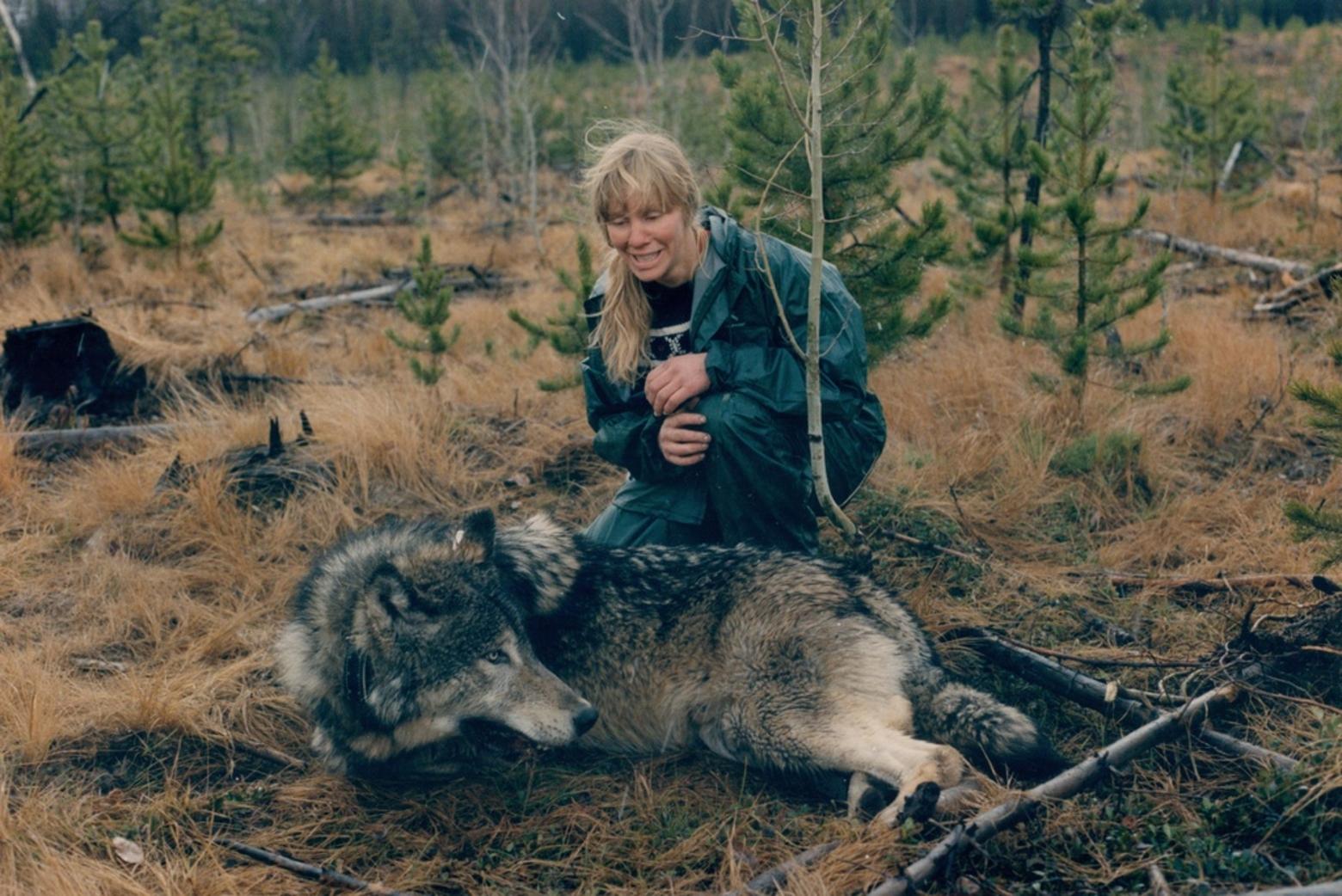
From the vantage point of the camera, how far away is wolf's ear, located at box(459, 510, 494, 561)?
3.46 metres

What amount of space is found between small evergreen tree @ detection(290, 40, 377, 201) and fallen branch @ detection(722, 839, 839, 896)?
20.8 metres

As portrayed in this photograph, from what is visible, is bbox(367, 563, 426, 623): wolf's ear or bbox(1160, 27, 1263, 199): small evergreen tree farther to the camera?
bbox(1160, 27, 1263, 199): small evergreen tree

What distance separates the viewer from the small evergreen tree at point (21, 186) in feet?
37.1

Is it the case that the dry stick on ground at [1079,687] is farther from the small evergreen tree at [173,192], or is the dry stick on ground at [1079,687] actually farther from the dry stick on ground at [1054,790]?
the small evergreen tree at [173,192]

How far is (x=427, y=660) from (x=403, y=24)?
44544 mm

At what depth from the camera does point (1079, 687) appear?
3621 mm

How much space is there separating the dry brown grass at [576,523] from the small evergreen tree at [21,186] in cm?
333

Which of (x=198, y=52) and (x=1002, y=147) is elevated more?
(x=198, y=52)

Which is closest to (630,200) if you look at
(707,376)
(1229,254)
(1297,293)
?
(707,376)

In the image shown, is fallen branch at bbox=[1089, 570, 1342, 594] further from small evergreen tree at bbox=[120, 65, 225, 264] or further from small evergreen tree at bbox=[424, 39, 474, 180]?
small evergreen tree at bbox=[424, 39, 474, 180]

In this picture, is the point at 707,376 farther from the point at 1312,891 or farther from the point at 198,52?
the point at 198,52

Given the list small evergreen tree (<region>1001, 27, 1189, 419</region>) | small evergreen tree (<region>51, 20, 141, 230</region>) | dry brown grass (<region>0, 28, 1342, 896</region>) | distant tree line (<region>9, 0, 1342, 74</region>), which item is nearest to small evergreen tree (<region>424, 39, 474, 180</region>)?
small evergreen tree (<region>51, 20, 141, 230</region>)

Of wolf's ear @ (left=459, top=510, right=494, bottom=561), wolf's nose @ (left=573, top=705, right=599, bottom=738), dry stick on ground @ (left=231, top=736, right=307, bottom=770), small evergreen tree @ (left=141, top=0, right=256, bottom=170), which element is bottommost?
dry stick on ground @ (left=231, top=736, right=307, bottom=770)

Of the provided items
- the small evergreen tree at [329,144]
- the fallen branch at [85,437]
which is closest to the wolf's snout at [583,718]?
the fallen branch at [85,437]
